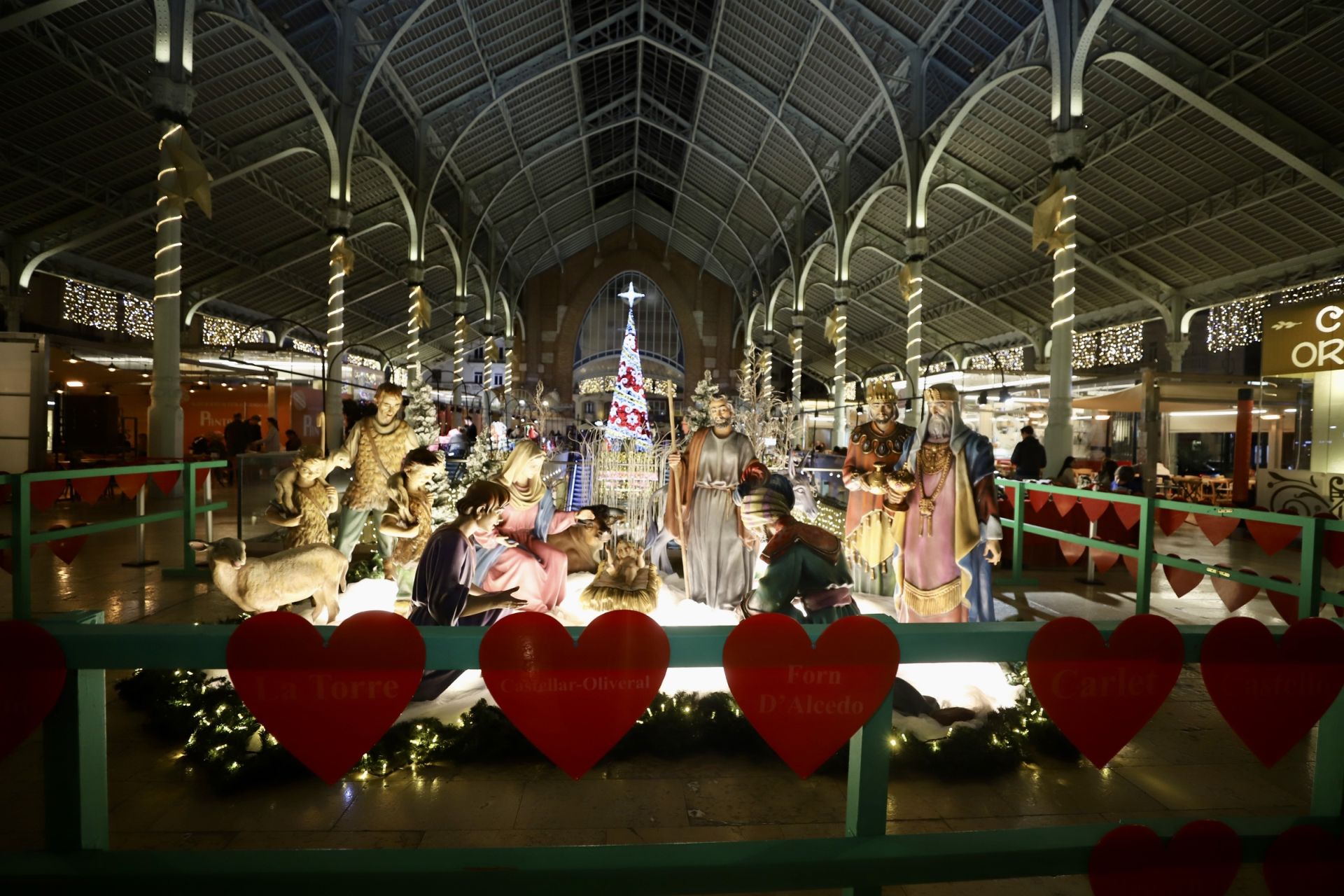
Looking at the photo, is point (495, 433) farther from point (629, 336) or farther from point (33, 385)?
point (629, 336)

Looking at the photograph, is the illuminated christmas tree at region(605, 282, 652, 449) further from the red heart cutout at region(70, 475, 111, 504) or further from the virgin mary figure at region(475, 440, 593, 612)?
the virgin mary figure at region(475, 440, 593, 612)

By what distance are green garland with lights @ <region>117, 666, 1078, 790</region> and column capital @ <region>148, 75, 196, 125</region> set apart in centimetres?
744

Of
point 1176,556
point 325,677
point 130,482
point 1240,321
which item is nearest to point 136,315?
point 130,482

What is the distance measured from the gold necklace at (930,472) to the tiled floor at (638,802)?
52.0 inches

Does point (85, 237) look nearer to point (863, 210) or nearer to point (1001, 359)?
Result: point (863, 210)

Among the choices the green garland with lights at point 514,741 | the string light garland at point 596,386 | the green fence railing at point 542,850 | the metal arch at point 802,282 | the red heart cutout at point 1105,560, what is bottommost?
the green garland with lights at point 514,741

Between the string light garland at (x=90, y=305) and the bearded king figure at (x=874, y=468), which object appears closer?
the bearded king figure at (x=874, y=468)

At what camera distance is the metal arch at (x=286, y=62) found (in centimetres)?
952

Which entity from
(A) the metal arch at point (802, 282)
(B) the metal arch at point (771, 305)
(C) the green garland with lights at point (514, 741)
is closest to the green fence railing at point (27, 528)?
(C) the green garland with lights at point (514, 741)

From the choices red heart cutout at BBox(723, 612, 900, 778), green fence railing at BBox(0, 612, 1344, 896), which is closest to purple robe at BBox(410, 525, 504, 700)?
green fence railing at BBox(0, 612, 1344, 896)

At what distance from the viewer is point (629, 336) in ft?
60.3

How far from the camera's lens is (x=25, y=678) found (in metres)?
1.18

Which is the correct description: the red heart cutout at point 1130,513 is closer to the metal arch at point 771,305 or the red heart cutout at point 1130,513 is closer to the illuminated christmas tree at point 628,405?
the illuminated christmas tree at point 628,405

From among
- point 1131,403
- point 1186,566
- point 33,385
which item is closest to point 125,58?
point 33,385
